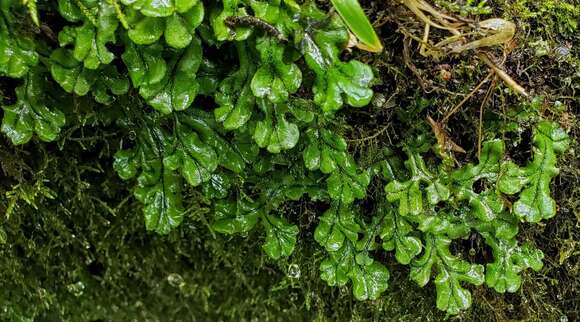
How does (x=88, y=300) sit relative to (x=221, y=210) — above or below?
below

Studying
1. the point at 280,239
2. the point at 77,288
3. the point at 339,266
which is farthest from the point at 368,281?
the point at 77,288

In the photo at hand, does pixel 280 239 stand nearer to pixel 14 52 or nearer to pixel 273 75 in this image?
pixel 273 75

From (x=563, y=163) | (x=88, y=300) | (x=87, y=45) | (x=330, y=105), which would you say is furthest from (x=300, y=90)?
(x=88, y=300)

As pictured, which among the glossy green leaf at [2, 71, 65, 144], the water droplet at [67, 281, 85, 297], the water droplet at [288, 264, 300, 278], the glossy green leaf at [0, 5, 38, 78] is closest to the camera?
the glossy green leaf at [0, 5, 38, 78]

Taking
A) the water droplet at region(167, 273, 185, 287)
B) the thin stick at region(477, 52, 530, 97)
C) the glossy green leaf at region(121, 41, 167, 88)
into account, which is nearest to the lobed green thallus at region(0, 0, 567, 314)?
the glossy green leaf at region(121, 41, 167, 88)

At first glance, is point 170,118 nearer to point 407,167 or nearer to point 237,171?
point 237,171

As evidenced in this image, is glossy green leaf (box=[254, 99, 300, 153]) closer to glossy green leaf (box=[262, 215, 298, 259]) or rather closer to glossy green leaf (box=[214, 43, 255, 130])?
glossy green leaf (box=[214, 43, 255, 130])
